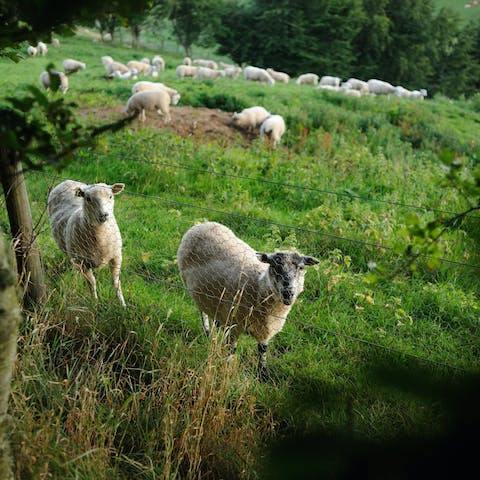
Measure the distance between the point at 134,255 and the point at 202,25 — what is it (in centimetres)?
3966

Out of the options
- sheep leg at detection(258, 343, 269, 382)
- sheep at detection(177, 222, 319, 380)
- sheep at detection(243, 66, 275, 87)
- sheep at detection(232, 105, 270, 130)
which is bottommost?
sheep at detection(243, 66, 275, 87)

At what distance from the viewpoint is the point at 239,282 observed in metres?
4.11

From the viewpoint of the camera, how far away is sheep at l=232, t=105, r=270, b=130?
14.0 m

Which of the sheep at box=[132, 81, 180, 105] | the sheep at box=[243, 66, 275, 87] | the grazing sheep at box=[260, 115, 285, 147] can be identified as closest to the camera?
the grazing sheep at box=[260, 115, 285, 147]

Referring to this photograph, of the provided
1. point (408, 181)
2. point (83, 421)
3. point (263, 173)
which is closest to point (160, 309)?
point (83, 421)

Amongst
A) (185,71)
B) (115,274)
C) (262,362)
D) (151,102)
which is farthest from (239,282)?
(185,71)

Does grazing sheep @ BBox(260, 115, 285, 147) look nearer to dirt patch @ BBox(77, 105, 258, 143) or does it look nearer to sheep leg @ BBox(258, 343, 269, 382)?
dirt patch @ BBox(77, 105, 258, 143)

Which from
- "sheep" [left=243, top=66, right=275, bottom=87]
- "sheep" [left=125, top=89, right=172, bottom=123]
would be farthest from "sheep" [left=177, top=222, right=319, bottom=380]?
"sheep" [left=243, top=66, right=275, bottom=87]

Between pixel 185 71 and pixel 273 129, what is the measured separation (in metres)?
15.5

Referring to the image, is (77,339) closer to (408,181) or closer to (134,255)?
(134,255)

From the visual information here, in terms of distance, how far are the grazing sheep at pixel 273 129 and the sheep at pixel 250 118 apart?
56cm

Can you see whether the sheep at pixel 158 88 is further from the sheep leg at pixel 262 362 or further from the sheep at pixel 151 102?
the sheep leg at pixel 262 362

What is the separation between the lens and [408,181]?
9.47m

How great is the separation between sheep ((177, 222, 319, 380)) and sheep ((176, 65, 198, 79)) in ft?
76.8
